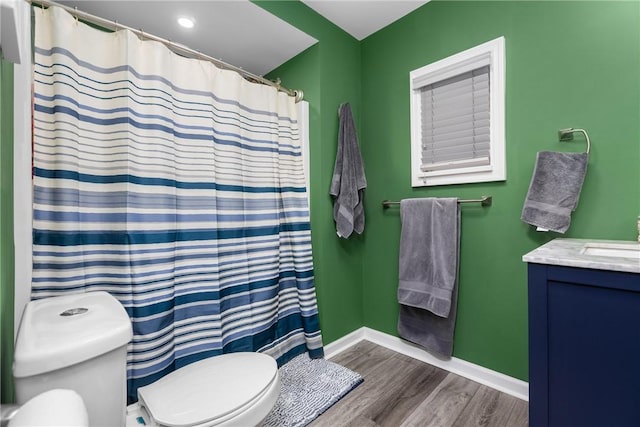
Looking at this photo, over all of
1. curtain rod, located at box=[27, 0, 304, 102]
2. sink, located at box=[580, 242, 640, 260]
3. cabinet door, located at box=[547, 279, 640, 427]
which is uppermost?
curtain rod, located at box=[27, 0, 304, 102]

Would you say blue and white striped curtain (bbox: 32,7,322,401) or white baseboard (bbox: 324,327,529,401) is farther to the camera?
white baseboard (bbox: 324,327,529,401)

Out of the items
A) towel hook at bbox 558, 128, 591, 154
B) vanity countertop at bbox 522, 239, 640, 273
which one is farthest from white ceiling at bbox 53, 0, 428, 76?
vanity countertop at bbox 522, 239, 640, 273

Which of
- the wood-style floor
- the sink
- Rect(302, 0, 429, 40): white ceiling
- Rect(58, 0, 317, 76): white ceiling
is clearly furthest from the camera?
Rect(302, 0, 429, 40): white ceiling

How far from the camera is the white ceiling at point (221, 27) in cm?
149

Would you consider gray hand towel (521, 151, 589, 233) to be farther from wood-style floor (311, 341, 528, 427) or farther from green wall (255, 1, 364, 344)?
green wall (255, 1, 364, 344)

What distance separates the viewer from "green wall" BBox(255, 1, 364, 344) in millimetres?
1903

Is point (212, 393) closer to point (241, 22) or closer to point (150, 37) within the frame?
point (150, 37)

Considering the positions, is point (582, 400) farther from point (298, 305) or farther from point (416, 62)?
point (416, 62)

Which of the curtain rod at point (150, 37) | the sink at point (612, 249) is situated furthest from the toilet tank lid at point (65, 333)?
the sink at point (612, 249)

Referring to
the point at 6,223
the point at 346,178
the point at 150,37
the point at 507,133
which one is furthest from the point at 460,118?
the point at 6,223

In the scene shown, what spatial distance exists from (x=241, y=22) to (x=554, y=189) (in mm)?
1948

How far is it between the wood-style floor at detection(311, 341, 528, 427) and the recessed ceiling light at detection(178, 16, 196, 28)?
2.33m

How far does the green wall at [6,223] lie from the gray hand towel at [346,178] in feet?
5.00

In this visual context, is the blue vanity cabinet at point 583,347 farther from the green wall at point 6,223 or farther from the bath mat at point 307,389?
the green wall at point 6,223
